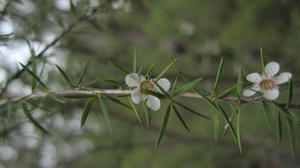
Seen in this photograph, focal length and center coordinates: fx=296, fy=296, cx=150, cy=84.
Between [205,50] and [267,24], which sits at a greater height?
[267,24]

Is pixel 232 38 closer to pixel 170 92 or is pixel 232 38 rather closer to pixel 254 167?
pixel 254 167

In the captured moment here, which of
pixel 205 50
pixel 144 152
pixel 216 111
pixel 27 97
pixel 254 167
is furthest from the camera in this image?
pixel 144 152

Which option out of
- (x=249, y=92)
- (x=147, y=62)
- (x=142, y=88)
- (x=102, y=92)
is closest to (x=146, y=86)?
(x=142, y=88)

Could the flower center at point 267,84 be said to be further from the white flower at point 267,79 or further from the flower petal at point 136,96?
the flower petal at point 136,96

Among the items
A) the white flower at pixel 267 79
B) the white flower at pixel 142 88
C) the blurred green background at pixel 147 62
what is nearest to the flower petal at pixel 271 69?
the white flower at pixel 267 79

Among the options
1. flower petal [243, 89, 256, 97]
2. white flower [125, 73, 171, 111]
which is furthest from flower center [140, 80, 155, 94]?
flower petal [243, 89, 256, 97]

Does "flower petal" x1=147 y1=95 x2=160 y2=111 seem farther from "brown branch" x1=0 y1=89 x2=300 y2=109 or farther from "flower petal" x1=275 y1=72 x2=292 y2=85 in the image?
"flower petal" x1=275 y1=72 x2=292 y2=85

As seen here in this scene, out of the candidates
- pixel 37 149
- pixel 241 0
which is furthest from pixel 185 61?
pixel 37 149
